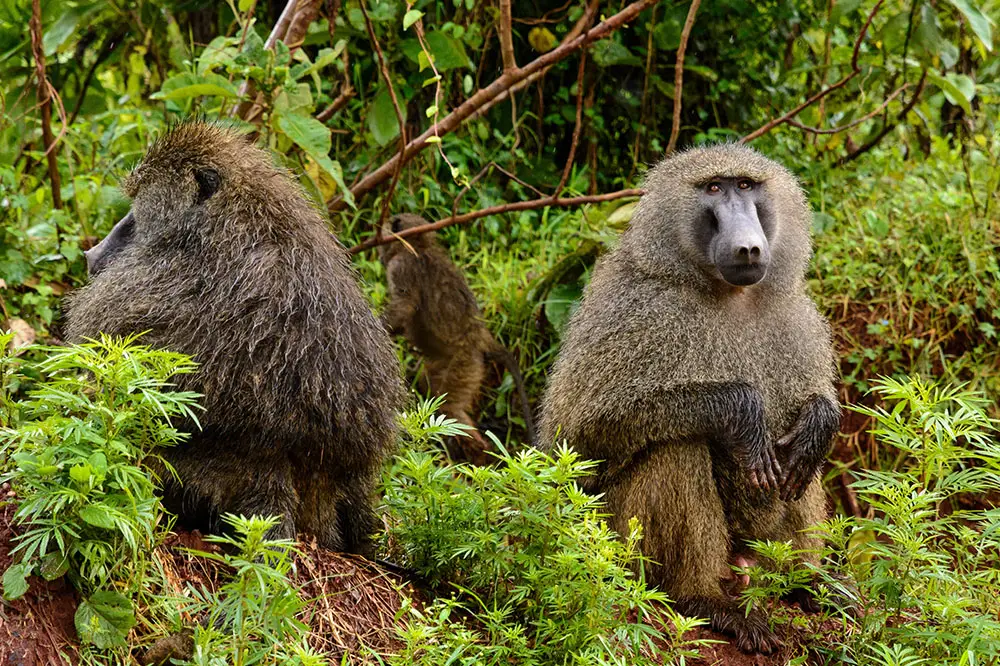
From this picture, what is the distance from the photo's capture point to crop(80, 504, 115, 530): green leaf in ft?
7.93

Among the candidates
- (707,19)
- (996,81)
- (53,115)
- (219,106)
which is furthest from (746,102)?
(53,115)

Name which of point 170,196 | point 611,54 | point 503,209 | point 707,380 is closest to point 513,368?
point 503,209

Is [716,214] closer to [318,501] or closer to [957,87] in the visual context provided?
[318,501]

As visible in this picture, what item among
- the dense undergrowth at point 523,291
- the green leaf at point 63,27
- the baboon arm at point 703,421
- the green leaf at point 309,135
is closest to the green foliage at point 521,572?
the dense undergrowth at point 523,291

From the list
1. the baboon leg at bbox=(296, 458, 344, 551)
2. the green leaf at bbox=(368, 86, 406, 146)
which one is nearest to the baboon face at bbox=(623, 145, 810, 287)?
the baboon leg at bbox=(296, 458, 344, 551)

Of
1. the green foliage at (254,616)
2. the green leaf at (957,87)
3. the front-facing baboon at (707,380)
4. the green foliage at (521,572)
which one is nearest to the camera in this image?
the green foliage at (254,616)

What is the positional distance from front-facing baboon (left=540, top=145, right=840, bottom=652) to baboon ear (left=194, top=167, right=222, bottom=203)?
120cm

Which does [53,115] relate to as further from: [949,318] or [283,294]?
[949,318]

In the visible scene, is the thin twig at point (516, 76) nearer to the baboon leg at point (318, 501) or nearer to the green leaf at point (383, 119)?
the green leaf at point (383, 119)

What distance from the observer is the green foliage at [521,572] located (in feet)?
9.05

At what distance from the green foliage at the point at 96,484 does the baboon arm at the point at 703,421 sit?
58.4 inches

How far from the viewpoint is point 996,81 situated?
20.4 feet

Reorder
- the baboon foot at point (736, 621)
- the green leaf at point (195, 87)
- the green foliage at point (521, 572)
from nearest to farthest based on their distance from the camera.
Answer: the green foliage at point (521, 572)
the baboon foot at point (736, 621)
the green leaf at point (195, 87)

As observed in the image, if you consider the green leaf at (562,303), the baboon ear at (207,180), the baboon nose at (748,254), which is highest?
the baboon ear at (207,180)
